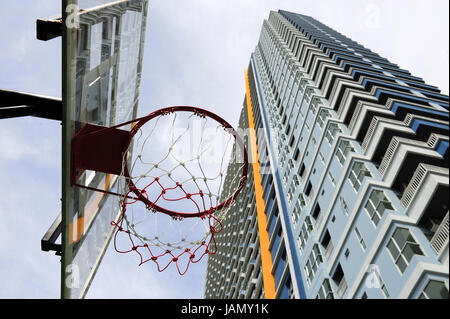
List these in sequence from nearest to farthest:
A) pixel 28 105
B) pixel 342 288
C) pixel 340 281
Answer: pixel 28 105 < pixel 342 288 < pixel 340 281

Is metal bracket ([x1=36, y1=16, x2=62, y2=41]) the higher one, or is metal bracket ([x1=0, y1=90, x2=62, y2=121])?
metal bracket ([x1=36, y1=16, x2=62, y2=41])

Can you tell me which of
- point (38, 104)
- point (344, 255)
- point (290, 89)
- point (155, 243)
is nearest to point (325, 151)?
point (344, 255)

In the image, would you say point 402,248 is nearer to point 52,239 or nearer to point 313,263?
point 313,263

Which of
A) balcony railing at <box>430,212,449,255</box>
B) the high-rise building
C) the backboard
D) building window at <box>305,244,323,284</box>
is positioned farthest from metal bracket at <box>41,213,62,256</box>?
building window at <box>305,244,323,284</box>

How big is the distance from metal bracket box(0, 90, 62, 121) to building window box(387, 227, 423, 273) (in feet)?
35.9

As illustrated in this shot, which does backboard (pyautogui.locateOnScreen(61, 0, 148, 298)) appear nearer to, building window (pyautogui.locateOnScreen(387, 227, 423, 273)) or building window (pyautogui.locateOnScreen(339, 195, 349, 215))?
building window (pyautogui.locateOnScreen(387, 227, 423, 273))

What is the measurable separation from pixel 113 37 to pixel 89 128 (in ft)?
7.97

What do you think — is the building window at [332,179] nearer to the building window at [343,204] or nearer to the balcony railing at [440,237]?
the building window at [343,204]

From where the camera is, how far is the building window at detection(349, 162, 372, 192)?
1452 cm

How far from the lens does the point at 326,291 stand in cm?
1493

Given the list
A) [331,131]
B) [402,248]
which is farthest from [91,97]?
[331,131]

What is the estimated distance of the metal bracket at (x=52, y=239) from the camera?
5469 mm

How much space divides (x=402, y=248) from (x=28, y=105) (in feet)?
37.7

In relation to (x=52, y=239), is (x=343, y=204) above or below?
below
